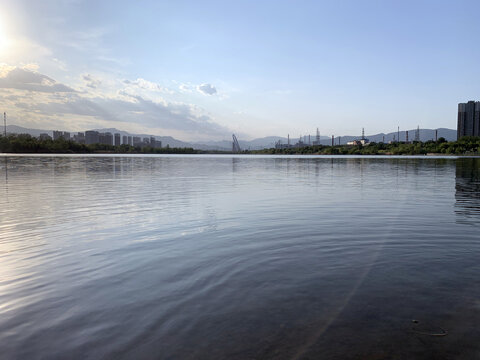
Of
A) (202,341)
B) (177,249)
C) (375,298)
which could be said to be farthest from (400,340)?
(177,249)

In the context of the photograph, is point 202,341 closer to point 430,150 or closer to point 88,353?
point 88,353

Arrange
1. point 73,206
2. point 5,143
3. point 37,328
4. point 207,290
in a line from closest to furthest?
point 37,328 < point 207,290 < point 73,206 < point 5,143

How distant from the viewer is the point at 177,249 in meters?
8.88

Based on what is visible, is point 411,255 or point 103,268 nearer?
point 103,268

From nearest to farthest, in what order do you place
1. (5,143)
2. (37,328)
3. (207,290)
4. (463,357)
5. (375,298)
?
(463,357) < (37,328) < (375,298) < (207,290) < (5,143)

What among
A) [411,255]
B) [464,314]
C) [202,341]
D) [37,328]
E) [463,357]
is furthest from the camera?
[411,255]

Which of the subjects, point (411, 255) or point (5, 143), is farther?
point (5, 143)

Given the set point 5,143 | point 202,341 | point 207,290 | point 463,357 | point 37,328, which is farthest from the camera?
point 5,143

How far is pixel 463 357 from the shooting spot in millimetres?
4176

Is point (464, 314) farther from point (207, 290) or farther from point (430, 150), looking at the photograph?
point (430, 150)

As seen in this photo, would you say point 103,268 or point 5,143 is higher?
point 5,143

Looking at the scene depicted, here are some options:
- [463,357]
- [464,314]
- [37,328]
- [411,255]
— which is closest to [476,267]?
[411,255]

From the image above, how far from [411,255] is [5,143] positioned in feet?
691

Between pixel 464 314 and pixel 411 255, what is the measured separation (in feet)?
11.0
